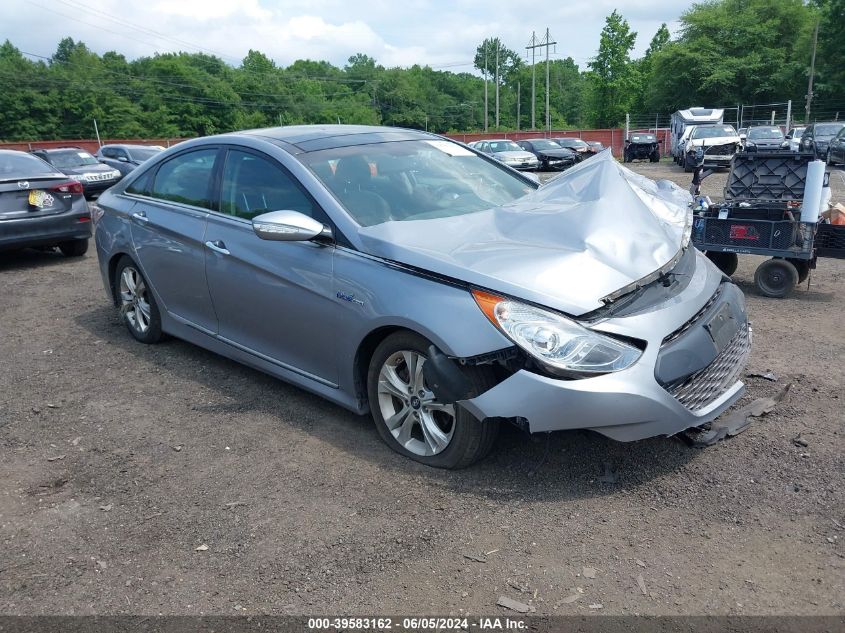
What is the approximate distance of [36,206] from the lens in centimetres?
888

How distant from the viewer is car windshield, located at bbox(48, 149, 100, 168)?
18.8m

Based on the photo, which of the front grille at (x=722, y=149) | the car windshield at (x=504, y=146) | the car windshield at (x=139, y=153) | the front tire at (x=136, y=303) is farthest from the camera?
the car windshield at (x=504, y=146)

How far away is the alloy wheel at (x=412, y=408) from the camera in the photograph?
3.50 m

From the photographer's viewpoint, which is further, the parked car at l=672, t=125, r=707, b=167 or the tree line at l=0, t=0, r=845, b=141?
the tree line at l=0, t=0, r=845, b=141

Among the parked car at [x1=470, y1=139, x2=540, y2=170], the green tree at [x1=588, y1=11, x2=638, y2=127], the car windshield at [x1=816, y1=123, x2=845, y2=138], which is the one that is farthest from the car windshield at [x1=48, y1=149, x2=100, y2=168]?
the green tree at [x1=588, y1=11, x2=638, y2=127]

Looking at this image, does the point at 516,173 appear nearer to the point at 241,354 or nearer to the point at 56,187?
the point at 241,354

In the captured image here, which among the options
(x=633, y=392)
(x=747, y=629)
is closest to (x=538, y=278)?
(x=633, y=392)

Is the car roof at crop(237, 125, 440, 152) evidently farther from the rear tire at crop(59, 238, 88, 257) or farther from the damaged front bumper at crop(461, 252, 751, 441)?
the rear tire at crop(59, 238, 88, 257)

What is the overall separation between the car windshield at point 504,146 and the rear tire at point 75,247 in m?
22.2

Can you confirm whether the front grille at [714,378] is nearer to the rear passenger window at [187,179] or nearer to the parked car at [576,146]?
the rear passenger window at [187,179]

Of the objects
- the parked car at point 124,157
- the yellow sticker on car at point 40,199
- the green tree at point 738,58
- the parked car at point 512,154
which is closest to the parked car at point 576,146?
the parked car at point 512,154

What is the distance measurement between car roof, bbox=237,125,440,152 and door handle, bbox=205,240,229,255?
2.44 feet

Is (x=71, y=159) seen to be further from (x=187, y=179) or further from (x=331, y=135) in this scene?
(x=331, y=135)

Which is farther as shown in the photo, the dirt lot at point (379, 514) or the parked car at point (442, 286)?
the parked car at point (442, 286)
